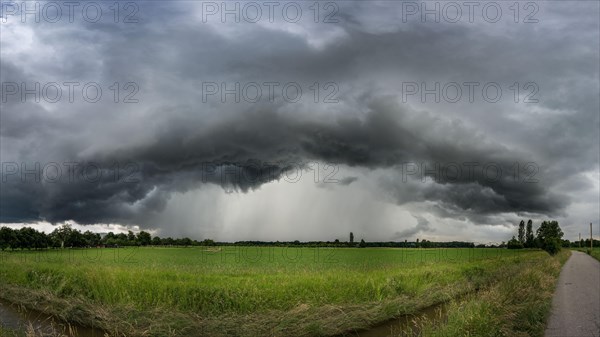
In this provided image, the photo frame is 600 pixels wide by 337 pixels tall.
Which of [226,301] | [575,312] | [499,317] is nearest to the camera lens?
[499,317]

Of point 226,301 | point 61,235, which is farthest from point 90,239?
point 226,301

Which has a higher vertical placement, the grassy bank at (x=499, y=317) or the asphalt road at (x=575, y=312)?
the grassy bank at (x=499, y=317)

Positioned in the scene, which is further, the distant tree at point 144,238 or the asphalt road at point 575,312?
the distant tree at point 144,238

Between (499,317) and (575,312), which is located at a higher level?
(499,317)

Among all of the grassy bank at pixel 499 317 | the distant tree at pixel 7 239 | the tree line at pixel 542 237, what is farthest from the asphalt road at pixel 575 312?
the distant tree at pixel 7 239

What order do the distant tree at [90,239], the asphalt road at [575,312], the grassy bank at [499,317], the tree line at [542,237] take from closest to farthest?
the grassy bank at [499,317]
the asphalt road at [575,312]
the tree line at [542,237]
the distant tree at [90,239]

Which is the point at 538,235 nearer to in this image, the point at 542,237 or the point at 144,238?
the point at 542,237

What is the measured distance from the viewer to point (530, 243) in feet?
399

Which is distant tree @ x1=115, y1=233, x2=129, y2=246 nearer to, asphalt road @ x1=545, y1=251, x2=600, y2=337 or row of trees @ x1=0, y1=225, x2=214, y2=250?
row of trees @ x1=0, y1=225, x2=214, y2=250

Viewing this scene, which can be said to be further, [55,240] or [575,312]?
[55,240]

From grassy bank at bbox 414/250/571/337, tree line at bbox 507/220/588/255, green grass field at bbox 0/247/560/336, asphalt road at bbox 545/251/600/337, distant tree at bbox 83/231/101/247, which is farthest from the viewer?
distant tree at bbox 83/231/101/247

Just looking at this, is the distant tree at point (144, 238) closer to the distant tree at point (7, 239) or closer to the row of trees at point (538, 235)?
the distant tree at point (7, 239)

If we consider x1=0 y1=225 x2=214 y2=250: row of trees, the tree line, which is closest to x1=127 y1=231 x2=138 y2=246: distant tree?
x1=0 y1=225 x2=214 y2=250: row of trees

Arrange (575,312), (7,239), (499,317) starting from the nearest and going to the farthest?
(499,317) < (575,312) < (7,239)
